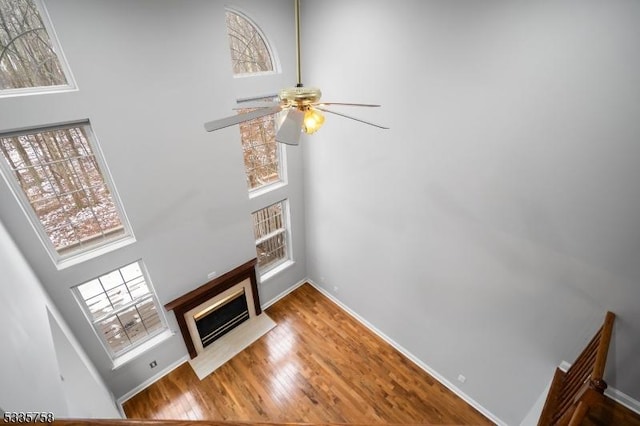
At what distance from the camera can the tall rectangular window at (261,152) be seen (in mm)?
4551

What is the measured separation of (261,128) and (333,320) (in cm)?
Answer: 384

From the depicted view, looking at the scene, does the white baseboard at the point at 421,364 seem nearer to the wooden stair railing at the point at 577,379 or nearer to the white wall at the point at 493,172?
the white wall at the point at 493,172

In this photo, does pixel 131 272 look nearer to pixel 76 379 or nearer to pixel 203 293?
pixel 203 293

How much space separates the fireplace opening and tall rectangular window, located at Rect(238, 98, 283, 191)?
6.91ft

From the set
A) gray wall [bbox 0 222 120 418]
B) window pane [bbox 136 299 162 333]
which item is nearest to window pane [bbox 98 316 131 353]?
window pane [bbox 136 299 162 333]

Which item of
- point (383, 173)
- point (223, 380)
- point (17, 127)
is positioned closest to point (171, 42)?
point (17, 127)

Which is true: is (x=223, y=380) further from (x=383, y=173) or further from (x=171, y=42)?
(x=171, y=42)

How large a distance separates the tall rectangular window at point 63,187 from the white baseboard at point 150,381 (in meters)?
2.44

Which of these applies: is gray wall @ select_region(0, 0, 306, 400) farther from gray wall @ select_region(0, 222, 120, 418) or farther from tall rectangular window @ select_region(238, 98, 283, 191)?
gray wall @ select_region(0, 222, 120, 418)

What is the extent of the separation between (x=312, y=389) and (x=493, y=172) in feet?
13.3

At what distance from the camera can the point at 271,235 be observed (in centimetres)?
559

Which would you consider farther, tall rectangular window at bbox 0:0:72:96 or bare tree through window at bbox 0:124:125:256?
bare tree through window at bbox 0:124:125:256

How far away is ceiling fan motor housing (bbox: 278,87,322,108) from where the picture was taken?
5.59 feet

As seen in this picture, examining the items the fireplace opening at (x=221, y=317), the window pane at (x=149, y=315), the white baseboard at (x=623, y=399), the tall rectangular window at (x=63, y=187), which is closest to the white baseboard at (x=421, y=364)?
the white baseboard at (x=623, y=399)
